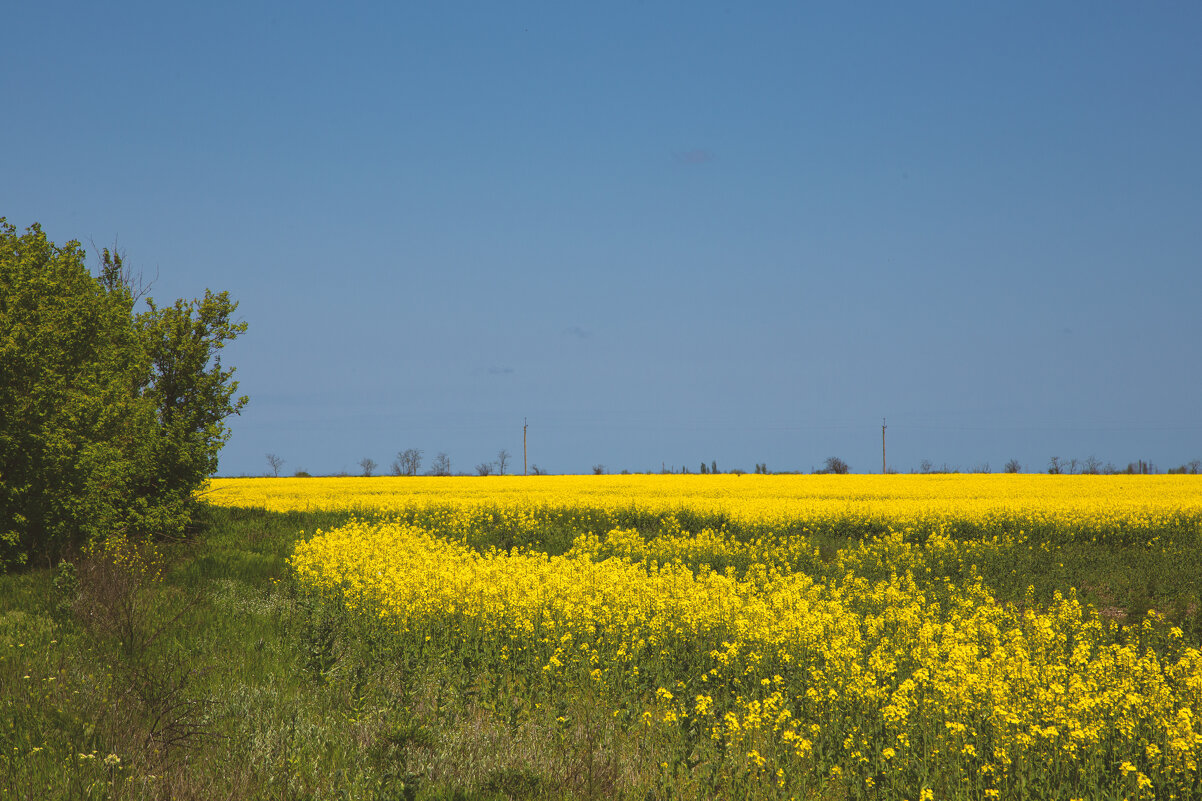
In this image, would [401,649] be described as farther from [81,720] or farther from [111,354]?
[111,354]

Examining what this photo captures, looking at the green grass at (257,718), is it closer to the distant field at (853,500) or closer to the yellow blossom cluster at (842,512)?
the yellow blossom cluster at (842,512)

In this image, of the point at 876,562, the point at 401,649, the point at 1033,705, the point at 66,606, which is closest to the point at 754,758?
the point at 1033,705

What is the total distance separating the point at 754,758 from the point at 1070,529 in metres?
19.1

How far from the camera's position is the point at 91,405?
18875 mm

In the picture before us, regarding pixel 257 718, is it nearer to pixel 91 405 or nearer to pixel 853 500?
pixel 91 405

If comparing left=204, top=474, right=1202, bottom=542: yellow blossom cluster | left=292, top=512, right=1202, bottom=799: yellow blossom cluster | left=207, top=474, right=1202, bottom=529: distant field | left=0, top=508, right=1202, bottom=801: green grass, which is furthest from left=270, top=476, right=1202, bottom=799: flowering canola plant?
left=207, top=474, right=1202, bottom=529: distant field

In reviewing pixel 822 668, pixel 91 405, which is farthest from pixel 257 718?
pixel 91 405

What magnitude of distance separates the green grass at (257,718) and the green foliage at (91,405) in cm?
652

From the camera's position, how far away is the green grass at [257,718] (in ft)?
18.6

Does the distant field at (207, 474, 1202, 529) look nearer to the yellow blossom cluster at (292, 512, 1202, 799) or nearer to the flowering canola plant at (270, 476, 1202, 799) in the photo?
the flowering canola plant at (270, 476, 1202, 799)

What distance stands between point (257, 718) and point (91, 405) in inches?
580

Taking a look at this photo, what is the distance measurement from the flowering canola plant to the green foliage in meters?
5.92

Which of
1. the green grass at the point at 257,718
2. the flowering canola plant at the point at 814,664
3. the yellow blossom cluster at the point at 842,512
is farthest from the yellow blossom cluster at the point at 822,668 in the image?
the yellow blossom cluster at the point at 842,512

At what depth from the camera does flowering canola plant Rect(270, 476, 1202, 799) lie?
6.16m
